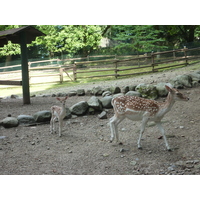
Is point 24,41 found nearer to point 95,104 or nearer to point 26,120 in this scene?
point 26,120

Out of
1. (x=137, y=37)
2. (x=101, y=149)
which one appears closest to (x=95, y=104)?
(x=101, y=149)

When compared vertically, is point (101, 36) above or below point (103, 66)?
above

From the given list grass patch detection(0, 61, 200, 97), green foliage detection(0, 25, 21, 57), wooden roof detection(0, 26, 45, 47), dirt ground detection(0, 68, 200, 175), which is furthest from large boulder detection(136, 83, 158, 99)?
green foliage detection(0, 25, 21, 57)

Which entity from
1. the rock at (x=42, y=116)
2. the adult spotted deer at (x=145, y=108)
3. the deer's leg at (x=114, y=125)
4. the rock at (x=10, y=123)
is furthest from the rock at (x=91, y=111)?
the adult spotted deer at (x=145, y=108)

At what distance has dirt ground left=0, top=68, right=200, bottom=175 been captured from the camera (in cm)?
264

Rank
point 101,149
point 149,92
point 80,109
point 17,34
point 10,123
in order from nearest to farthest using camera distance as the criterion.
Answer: point 101,149
point 10,123
point 80,109
point 149,92
point 17,34

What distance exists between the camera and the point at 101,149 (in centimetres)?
304

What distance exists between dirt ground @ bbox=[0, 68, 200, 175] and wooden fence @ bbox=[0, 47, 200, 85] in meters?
2.49

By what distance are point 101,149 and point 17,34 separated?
3220 millimetres

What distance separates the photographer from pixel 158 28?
446cm

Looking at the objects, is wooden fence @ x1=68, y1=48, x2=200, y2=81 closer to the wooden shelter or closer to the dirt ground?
the wooden shelter

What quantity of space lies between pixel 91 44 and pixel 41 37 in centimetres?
89

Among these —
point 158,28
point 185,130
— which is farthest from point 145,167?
point 158,28

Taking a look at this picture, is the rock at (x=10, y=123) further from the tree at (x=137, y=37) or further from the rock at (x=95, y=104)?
the tree at (x=137, y=37)
